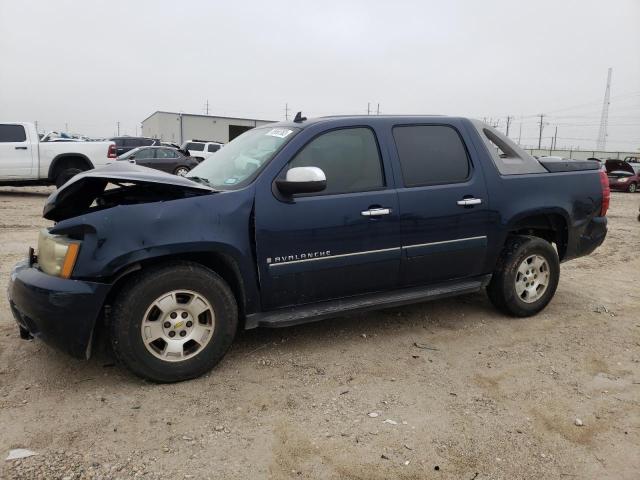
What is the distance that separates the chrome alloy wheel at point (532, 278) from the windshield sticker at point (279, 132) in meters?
2.37

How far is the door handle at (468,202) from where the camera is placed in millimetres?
4059

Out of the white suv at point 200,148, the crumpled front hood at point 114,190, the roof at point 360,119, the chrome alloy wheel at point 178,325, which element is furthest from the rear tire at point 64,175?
the white suv at point 200,148

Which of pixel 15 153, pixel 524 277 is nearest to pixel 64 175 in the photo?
pixel 15 153

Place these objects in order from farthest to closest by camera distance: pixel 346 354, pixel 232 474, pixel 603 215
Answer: pixel 603 215, pixel 346 354, pixel 232 474

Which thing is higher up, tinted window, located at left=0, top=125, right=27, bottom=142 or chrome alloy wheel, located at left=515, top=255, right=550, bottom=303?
tinted window, located at left=0, top=125, right=27, bottom=142

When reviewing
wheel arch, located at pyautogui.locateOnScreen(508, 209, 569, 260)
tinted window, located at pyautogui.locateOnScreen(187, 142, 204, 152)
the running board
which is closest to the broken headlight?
the running board

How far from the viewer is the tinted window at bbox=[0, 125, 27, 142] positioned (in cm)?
1234

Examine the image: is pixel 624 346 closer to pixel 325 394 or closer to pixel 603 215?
pixel 603 215

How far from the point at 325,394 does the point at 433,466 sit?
87 cm

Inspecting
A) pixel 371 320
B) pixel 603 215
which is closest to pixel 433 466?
pixel 371 320

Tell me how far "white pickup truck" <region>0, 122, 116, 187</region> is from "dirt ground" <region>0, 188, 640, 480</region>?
916 centimetres

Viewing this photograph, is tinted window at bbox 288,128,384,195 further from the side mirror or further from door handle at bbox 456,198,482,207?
door handle at bbox 456,198,482,207

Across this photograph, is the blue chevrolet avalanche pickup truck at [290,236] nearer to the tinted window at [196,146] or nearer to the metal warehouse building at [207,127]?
the tinted window at [196,146]

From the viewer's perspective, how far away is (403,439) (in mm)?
2723
